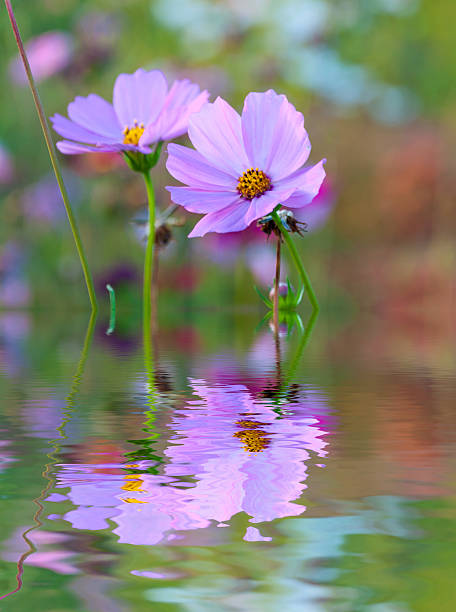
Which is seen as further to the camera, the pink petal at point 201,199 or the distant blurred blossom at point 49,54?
the distant blurred blossom at point 49,54

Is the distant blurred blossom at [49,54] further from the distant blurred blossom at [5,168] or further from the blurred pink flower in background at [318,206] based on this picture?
the blurred pink flower in background at [318,206]

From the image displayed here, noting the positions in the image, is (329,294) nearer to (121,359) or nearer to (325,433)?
(121,359)

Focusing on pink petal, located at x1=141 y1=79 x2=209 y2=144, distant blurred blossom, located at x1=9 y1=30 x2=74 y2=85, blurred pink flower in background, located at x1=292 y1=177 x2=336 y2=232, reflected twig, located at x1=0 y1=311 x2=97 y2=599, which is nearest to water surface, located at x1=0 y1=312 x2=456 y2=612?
reflected twig, located at x1=0 y1=311 x2=97 y2=599

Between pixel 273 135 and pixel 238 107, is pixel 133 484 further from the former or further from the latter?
pixel 238 107

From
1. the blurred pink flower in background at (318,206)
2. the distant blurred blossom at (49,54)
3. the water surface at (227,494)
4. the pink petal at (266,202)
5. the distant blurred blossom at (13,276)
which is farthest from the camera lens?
the distant blurred blossom at (13,276)

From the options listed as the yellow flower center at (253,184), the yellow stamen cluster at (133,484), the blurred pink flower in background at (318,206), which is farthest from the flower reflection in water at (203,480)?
the blurred pink flower in background at (318,206)

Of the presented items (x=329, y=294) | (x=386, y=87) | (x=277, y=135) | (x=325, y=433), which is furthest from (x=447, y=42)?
(x=325, y=433)
